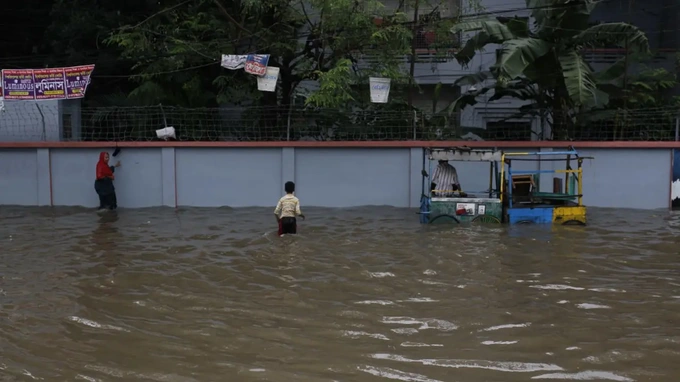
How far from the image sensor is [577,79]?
45.3ft

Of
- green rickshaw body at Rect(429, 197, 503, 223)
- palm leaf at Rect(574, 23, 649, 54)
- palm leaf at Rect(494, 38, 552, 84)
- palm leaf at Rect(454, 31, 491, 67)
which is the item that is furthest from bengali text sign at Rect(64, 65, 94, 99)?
palm leaf at Rect(574, 23, 649, 54)

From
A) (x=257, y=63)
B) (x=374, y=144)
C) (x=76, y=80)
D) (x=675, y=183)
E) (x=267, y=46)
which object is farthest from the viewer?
(x=267, y=46)

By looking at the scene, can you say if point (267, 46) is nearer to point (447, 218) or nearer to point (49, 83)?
point (49, 83)

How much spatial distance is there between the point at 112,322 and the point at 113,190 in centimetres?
970

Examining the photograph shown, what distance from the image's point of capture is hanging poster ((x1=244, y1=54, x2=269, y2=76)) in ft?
51.9

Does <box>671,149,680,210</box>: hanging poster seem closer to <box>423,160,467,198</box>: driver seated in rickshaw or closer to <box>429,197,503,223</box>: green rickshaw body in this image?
<box>429,197,503,223</box>: green rickshaw body

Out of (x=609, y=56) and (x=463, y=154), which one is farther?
(x=609, y=56)

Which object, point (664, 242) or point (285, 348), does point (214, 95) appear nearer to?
point (664, 242)

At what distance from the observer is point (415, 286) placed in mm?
7738

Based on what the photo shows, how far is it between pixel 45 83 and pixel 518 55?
10973mm

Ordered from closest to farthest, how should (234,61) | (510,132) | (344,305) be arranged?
(344,305), (234,61), (510,132)

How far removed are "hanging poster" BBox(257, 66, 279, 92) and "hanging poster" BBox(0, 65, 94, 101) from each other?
13.1 ft

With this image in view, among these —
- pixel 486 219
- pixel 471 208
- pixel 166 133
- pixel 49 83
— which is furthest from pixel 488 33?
pixel 49 83

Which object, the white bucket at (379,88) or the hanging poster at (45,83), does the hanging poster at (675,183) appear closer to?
the white bucket at (379,88)
